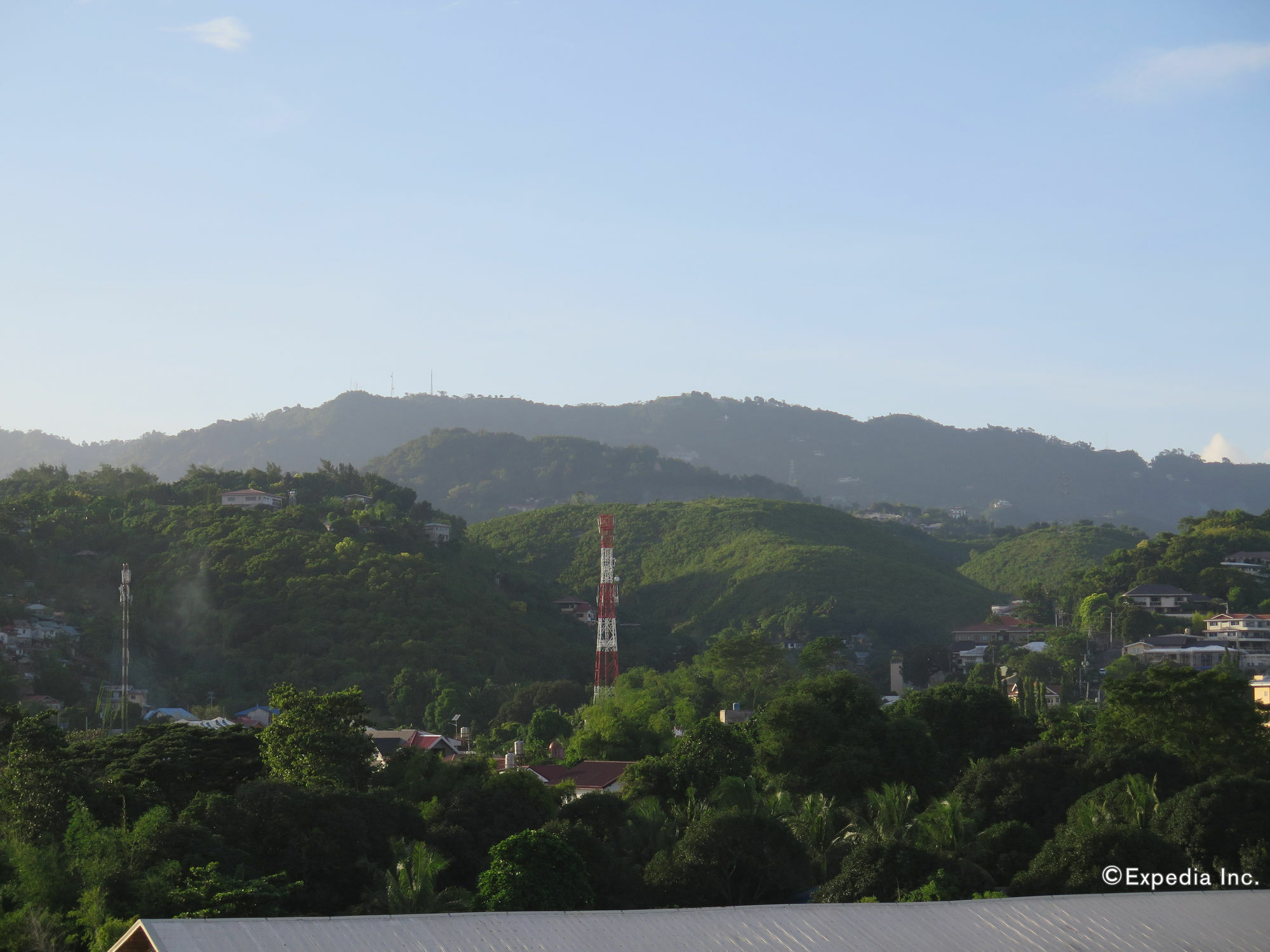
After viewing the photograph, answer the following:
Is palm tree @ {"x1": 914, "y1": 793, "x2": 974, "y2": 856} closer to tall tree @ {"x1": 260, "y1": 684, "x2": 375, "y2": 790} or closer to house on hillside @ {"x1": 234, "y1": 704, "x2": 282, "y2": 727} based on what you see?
tall tree @ {"x1": 260, "y1": 684, "x2": 375, "y2": 790}

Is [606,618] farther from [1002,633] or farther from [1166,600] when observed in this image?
[1166,600]

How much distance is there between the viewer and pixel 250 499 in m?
75.1

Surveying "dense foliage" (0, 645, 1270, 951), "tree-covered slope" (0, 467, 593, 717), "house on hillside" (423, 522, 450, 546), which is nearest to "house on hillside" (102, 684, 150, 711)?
"tree-covered slope" (0, 467, 593, 717)

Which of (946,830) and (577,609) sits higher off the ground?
(577,609)

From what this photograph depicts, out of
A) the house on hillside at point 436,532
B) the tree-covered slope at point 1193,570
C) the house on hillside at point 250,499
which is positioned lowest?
the tree-covered slope at point 1193,570

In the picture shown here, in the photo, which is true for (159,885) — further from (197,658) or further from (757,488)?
(757,488)

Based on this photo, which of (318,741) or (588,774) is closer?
(318,741)

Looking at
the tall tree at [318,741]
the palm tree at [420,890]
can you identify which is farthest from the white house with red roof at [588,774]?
the palm tree at [420,890]

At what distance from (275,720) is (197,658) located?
30556 millimetres

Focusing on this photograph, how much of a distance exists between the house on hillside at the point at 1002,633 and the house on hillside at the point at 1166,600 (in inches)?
192

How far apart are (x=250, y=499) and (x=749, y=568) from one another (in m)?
29.2

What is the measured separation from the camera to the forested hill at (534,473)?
156250mm

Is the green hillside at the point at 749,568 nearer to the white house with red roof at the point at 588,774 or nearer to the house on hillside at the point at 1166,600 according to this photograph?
the house on hillside at the point at 1166,600

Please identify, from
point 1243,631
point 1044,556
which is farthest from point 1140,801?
point 1044,556
